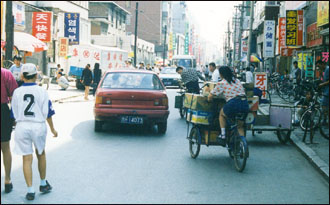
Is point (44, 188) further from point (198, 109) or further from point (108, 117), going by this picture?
point (108, 117)

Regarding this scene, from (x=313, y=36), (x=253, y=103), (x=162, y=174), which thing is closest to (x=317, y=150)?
(x=253, y=103)

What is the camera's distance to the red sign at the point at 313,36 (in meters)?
23.3

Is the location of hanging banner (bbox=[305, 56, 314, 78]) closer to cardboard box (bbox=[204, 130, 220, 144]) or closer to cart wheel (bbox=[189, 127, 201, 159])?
cart wheel (bbox=[189, 127, 201, 159])

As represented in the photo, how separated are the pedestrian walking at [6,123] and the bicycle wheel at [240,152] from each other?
3.33m

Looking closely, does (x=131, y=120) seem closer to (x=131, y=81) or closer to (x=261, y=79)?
(x=131, y=81)

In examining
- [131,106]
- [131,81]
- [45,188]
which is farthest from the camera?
[131,81]

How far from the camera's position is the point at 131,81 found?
463 inches

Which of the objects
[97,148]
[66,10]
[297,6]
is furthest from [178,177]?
[66,10]

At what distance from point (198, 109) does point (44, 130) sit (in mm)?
3316

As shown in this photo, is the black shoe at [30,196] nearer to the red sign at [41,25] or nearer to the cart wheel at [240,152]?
the cart wheel at [240,152]

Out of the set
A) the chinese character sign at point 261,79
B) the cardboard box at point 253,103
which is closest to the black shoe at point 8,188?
the cardboard box at point 253,103

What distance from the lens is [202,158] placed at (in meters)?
8.70

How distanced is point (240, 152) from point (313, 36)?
1842cm

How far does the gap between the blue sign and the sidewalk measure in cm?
3064
